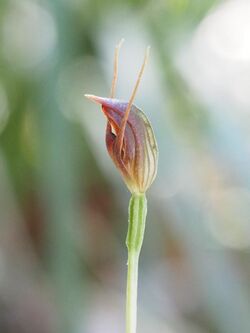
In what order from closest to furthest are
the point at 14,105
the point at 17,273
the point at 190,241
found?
the point at 190,241
the point at 14,105
the point at 17,273

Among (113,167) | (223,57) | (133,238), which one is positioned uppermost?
(223,57)

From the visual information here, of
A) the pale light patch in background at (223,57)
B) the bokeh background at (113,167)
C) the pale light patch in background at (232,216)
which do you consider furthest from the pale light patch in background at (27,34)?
the pale light patch in background at (232,216)

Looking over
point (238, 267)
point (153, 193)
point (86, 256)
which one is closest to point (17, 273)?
point (86, 256)

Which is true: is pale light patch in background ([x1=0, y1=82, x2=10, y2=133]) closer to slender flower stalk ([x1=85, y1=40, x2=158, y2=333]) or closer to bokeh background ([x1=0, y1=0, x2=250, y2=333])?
bokeh background ([x1=0, y1=0, x2=250, y2=333])

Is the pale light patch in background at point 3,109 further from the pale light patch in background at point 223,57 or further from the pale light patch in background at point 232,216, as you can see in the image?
the pale light patch in background at point 232,216

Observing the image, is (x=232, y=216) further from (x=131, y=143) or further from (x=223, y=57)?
(x=131, y=143)

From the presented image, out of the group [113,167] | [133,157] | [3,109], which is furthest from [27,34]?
[133,157]

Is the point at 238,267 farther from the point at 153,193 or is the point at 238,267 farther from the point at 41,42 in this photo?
the point at 41,42
